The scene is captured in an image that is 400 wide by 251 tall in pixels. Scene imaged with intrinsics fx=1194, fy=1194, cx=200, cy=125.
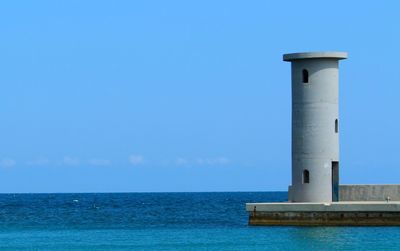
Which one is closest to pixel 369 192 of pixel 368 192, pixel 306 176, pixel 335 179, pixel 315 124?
pixel 368 192

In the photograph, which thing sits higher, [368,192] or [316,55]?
[316,55]

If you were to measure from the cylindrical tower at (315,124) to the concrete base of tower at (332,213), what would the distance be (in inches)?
93.3

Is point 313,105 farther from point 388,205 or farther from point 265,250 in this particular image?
point 265,250

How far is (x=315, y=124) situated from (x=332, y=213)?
5105 mm

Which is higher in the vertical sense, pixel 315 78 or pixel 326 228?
pixel 315 78

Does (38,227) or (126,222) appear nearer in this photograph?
(38,227)

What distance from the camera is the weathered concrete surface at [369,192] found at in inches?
2415

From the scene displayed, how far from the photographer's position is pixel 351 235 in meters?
56.1

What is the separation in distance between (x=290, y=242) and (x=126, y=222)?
3154 cm

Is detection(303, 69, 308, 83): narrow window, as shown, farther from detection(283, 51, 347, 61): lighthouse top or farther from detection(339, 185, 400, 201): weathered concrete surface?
detection(339, 185, 400, 201): weathered concrete surface

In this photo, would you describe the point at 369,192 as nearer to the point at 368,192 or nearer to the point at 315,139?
the point at 368,192

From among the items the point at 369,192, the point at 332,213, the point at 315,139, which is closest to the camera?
the point at 332,213

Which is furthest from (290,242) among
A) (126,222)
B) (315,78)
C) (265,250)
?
(126,222)

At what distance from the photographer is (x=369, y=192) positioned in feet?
203
